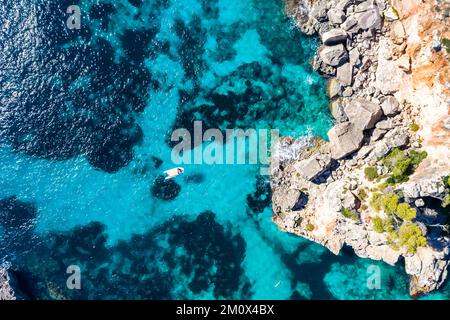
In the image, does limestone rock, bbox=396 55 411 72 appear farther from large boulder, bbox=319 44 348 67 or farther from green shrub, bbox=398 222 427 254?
green shrub, bbox=398 222 427 254

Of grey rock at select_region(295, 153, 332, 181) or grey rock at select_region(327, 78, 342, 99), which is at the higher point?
grey rock at select_region(327, 78, 342, 99)

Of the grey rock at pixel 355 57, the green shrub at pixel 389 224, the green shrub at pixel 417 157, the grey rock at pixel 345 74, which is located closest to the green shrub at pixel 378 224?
the green shrub at pixel 389 224

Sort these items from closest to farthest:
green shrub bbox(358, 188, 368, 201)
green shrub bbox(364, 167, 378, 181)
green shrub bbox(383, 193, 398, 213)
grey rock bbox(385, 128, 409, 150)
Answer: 1. green shrub bbox(383, 193, 398, 213)
2. grey rock bbox(385, 128, 409, 150)
3. green shrub bbox(364, 167, 378, 181)
4. green shrub bbox(358, 188, 368, 201)

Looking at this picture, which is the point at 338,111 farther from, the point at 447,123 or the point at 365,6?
the point at 365,6

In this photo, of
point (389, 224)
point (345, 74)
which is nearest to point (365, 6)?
point (345, 74)

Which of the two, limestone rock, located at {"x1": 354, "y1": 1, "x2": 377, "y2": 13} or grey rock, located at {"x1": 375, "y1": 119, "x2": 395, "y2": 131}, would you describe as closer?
limestone rock, located at {"x1": 354, "y1": 1, "x2": 377, "y2": 13}

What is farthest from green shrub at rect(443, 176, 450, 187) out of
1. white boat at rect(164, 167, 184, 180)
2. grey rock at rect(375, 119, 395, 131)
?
white boat at rect(164, 167, 184, 180)

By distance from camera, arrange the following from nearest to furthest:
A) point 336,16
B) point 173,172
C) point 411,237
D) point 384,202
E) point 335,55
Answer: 1. point 411,237
2. point 384,202
3. point 336,16
4. point 335,55
5. point 173,172
